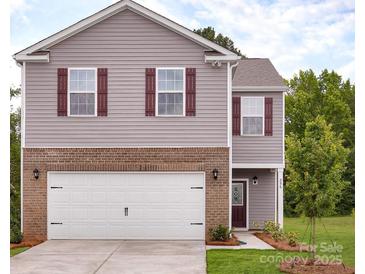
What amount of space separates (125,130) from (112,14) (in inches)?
139

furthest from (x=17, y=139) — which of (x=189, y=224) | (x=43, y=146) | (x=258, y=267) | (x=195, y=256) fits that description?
(x=258, y=267)

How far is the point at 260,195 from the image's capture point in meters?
22.7

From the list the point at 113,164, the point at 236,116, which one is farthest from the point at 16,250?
the point at 236,116

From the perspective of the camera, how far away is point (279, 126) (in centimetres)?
2109

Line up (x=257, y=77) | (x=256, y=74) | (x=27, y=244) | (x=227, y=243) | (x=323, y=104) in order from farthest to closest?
(x=323, y=104) → (x=256, y=74) → (x=257, y=77) → (x=27, y=244) → (x=227, y=243)

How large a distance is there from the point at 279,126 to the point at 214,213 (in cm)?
489

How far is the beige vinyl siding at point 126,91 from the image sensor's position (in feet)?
58.8

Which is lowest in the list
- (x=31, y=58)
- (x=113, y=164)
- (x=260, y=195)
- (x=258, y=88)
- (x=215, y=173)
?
(x=260, y=195)

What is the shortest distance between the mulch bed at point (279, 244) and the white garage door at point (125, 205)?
2267 mm

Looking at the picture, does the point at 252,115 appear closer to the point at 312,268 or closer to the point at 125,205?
the point at 125,205

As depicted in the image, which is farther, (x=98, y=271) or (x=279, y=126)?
(x=279, y=126)

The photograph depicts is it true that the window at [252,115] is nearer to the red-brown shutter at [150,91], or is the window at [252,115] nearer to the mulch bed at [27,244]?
the red-brown shutter at [150,91]

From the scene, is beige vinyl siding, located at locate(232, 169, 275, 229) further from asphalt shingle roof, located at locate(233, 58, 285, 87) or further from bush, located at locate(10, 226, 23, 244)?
bush, located at locate(10, 226, 23, 244)

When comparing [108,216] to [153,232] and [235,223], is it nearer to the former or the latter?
[153,232]
